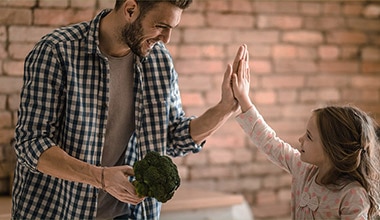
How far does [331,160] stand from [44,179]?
995mm

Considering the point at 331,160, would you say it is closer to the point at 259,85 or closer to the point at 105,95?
the point at 105,95

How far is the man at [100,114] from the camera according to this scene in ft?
7.22

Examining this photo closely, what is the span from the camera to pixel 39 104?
2.21 meters

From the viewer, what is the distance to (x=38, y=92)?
2.21 metres

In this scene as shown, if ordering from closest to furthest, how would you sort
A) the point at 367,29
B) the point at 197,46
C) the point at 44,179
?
the point at 44,179
the point at 197,46
the point at 367,29

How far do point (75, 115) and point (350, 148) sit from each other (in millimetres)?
932

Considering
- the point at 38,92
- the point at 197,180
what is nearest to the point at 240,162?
the point at 197,180

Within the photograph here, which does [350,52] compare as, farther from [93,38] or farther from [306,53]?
[93,38]

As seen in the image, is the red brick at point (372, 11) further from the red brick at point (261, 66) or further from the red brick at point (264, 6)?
the red brick at point (261, 66)

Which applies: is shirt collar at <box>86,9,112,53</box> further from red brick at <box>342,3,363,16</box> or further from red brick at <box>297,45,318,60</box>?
red brick at <box>342,3,363,16</box>

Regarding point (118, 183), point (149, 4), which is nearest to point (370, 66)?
point (149, 4)

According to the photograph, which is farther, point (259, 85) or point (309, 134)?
point (259, 85)

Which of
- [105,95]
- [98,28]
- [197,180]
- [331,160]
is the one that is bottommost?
[197,180]

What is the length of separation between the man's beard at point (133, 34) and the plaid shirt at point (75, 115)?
0.34 ft
